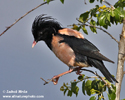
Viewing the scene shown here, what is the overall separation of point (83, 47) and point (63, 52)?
0.47 metres

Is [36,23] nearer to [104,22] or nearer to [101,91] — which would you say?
[104,22]

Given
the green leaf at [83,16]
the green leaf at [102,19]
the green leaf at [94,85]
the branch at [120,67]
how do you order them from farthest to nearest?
the green leaf at [83,16]
the branch at [120,67]
the green leaf at [94,85]
the green leaf at [102,19]

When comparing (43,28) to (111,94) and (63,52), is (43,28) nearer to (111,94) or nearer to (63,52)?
(63,52)

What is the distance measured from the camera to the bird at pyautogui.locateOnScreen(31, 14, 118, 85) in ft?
18.5

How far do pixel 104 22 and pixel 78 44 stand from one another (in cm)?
90

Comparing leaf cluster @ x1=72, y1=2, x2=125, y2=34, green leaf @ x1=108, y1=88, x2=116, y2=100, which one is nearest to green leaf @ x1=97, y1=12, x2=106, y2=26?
leaf cluster @ x1=72, y1=2, x2=125, y2=34

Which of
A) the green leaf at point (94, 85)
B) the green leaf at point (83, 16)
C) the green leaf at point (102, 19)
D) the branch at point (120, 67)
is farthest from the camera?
the green leaf at point (83, 16)

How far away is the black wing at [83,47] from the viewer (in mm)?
5668

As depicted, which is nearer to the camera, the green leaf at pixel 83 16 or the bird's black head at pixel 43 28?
the bird's black head at pixel 43 28

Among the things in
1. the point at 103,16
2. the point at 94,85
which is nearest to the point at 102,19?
the point at 103,16

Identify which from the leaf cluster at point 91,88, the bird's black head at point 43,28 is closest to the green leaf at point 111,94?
the leaf cluster at point 91,88

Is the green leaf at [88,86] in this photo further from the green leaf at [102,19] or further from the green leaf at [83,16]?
the green leaf at [83,16]

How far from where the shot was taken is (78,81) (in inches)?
258

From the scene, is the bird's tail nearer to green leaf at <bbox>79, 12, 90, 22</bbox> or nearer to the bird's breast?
the bird's breast
